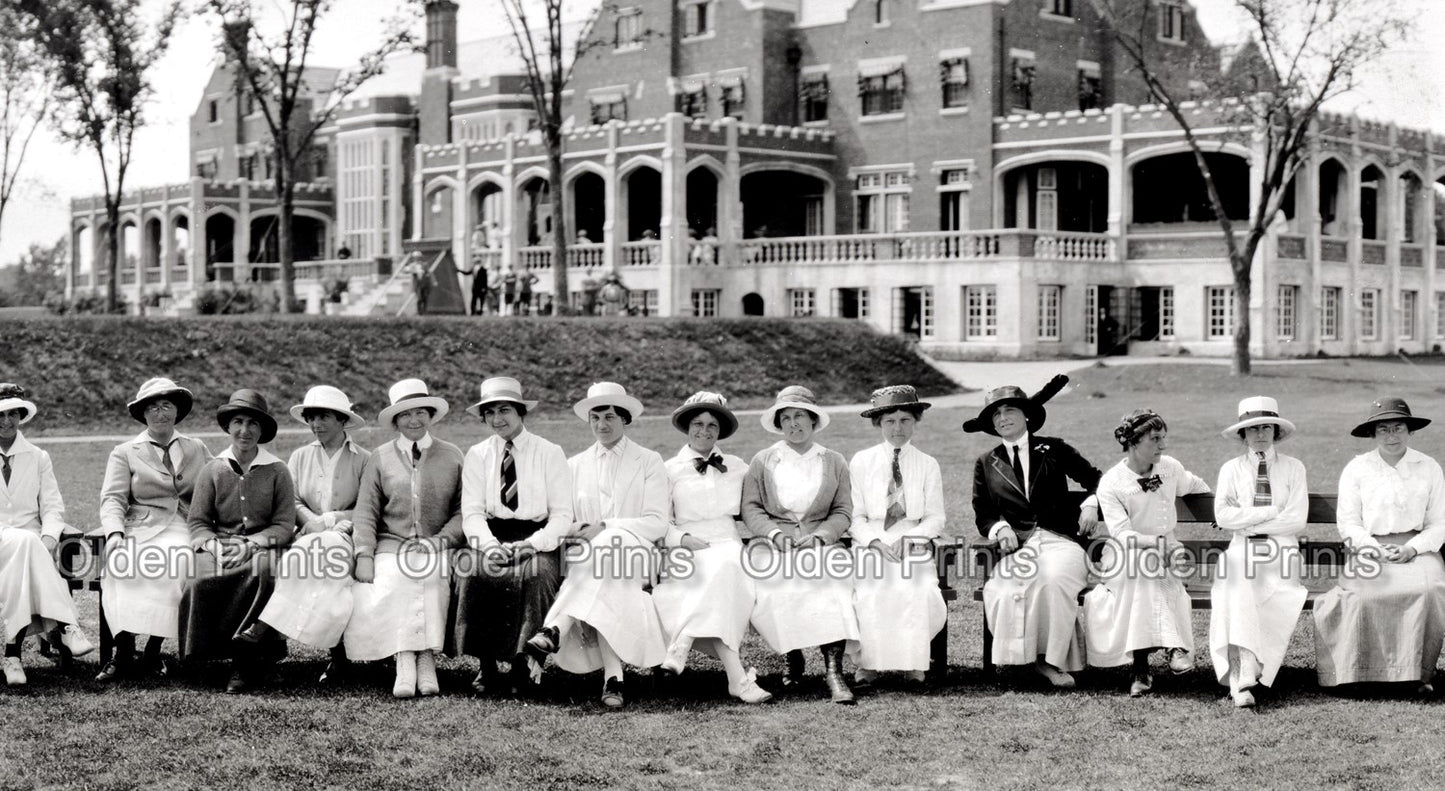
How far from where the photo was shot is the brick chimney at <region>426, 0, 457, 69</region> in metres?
54.0

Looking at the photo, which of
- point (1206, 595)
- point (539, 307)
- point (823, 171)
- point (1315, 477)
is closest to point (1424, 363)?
point (823, 171)

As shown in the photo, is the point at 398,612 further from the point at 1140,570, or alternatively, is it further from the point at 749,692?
the point at 1140,570

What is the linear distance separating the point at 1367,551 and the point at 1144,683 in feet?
4.23

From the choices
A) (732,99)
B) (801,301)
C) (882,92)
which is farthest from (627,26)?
(801,301)

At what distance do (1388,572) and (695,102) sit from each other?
40433 mm

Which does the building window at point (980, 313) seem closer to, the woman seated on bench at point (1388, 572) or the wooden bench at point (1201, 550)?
the wooden bench at point (1201, 550)

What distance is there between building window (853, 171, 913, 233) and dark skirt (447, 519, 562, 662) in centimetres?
3644

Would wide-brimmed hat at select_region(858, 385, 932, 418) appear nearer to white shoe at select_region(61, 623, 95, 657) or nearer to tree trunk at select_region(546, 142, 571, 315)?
white shoe at select_region(61, 623, 95, 657)

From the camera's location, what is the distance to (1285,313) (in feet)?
127

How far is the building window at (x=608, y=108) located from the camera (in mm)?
48906

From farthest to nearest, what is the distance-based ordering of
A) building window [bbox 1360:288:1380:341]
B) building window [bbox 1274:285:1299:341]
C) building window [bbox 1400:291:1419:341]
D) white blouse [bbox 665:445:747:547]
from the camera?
building window [bbox 1400:291:1419:341] < building window [bbox 1360:288:1380:341] < building window [bbox 1274:285:1299:341] < white blouse [bbox 665:445:747:547]

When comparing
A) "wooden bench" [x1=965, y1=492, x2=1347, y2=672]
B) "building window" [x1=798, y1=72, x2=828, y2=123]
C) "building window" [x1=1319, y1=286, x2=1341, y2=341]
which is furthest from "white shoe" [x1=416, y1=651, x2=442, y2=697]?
"building window" [x1=798, y1=72, x2=828, y2=123]

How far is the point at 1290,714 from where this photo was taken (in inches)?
295

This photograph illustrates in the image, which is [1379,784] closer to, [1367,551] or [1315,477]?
[1367,551]
